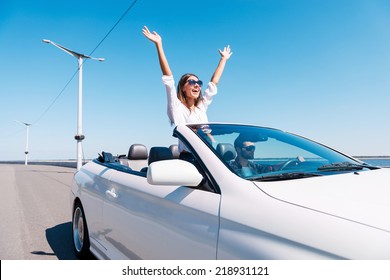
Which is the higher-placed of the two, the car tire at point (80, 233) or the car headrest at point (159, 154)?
the car headrest at point (159, 154)

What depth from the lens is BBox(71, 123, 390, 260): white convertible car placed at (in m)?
1.25

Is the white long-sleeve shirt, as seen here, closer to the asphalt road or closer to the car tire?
the car tire

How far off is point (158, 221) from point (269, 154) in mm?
1010

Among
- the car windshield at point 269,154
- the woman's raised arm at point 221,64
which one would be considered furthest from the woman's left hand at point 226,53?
the car windshield at point 269,154

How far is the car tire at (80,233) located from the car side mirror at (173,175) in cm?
190

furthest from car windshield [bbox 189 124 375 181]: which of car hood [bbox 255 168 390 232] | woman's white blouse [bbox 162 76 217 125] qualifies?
woman's white blouse [bbox 162 76 217 125]

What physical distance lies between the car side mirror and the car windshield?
0.23 m

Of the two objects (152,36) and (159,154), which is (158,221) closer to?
(159,154)

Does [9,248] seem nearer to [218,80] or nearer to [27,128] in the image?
[218,80]

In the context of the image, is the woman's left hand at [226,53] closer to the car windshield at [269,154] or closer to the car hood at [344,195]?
the car windshield at [269,154]

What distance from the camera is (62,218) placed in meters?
5.71

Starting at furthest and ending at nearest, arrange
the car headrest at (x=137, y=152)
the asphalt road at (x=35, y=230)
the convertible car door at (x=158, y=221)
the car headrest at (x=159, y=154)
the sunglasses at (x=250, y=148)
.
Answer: the car headrest at (x=137, y=152) < the asphalt road at (x=35, y=230) < the car headrest at (x=159, y=154) < the sunglasses at (x=250, y=148) < the convertible car door at (x=158, y=221)

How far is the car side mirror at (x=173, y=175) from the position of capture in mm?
1704
